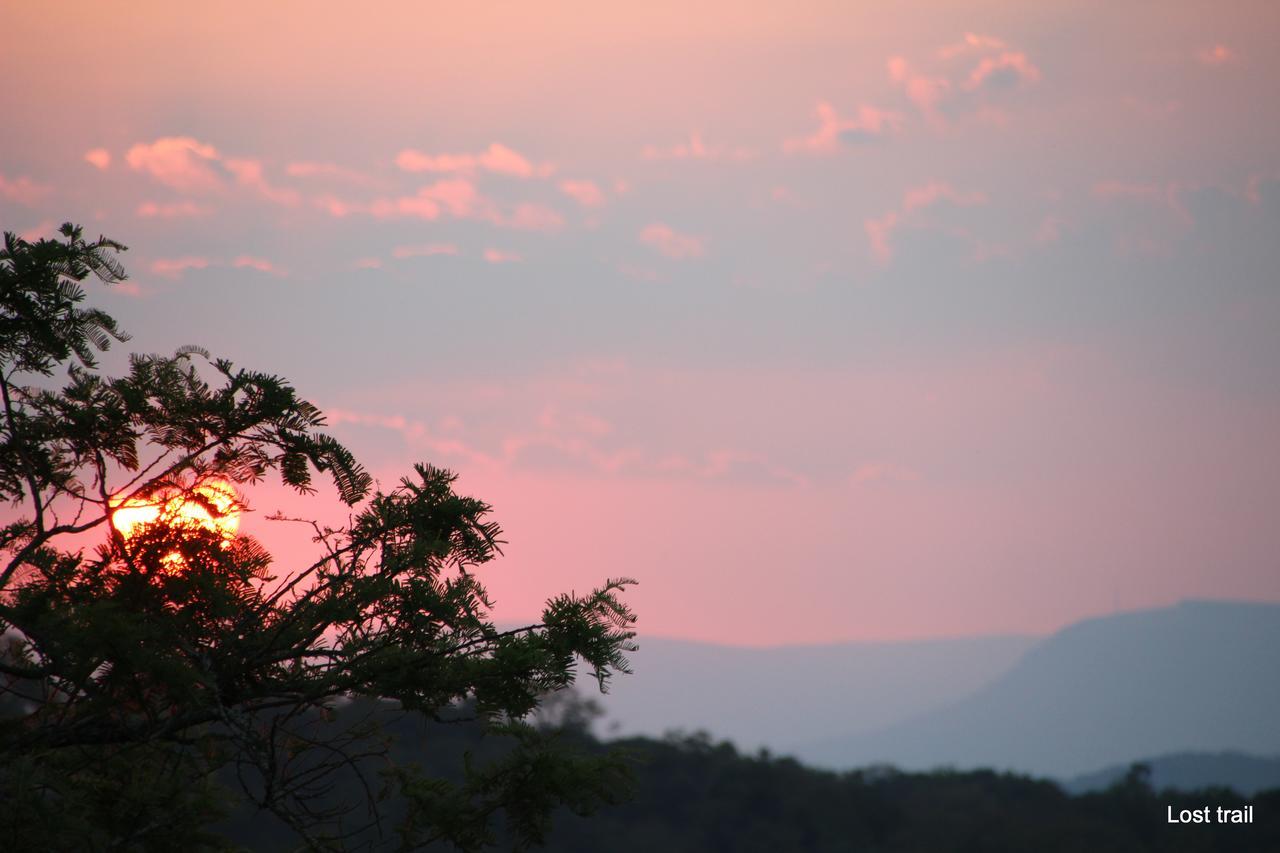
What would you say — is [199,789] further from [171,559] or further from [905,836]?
[905,836]

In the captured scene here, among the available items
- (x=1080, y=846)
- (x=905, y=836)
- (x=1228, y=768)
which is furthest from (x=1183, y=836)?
(x=1228, y=768)

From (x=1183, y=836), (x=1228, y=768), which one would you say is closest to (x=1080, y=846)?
(x=1183, y=836)

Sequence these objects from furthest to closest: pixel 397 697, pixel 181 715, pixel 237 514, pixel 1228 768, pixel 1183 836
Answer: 1. pixel 1228 768
2. pixel 1183 836
3. pixel 237 514
4. pixel 397 697
5. pixel 181 715

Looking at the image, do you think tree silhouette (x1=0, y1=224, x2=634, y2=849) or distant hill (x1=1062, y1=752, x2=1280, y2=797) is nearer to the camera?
tree silhouette (x1=0, y1=224, x2=634, y2=849)

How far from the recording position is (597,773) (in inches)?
196

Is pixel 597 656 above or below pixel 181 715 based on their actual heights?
above

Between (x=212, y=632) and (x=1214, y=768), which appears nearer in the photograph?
(x=212, y=632)

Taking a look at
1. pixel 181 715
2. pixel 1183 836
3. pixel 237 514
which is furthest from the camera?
pixel 1183 836

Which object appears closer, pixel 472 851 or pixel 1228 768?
pixel 472 851

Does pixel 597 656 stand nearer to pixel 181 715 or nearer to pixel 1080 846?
pixel 181 715

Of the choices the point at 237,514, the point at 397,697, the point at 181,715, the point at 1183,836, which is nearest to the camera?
the point at 181,715

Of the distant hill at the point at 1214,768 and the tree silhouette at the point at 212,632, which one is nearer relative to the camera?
A: the tree silhouette at the point at 212,632

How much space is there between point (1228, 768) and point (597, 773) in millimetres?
73943

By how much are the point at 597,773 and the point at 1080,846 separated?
3773 cm
